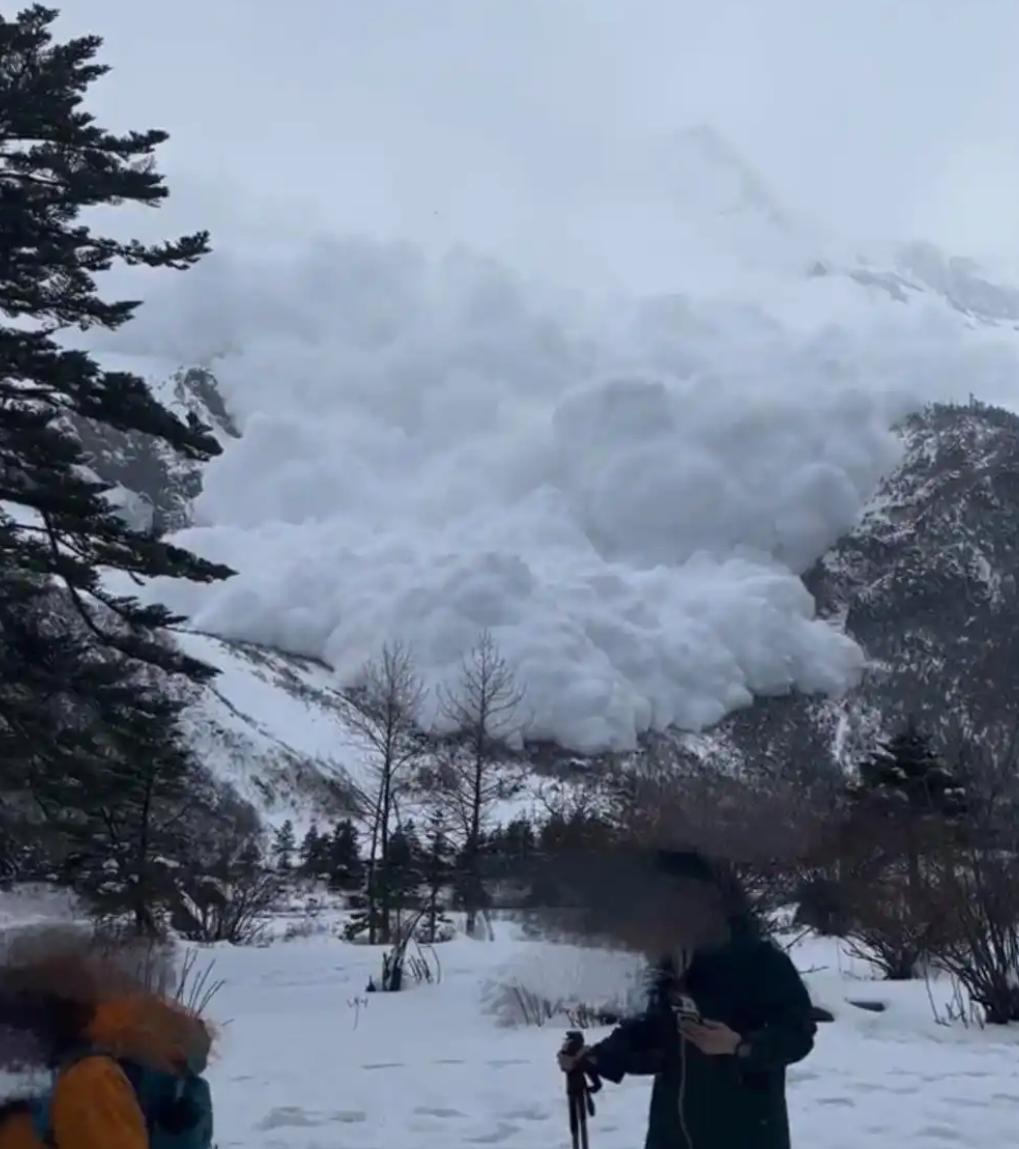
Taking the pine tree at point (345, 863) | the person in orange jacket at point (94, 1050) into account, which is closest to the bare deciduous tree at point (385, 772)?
the pine tree at point (345, 863)

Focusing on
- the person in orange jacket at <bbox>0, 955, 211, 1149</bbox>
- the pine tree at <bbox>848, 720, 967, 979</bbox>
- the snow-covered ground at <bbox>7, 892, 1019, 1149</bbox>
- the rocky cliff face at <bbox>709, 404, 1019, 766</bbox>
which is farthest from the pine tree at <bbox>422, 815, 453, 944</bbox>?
the rocky cliff face at <bbox>709, 404, 1019, 766</bbox>

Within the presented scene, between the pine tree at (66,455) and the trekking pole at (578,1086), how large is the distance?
23.8 feet

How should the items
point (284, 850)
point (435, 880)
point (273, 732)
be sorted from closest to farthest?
1. point (435, 880)
2. point (284, 850)
3. point (273, 732)

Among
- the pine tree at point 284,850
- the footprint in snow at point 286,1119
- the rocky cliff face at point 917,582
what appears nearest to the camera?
the footprint in snow at point 286,1119

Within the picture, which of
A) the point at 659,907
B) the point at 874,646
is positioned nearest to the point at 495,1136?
the point at 659,907

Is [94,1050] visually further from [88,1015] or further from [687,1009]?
[687,1009]

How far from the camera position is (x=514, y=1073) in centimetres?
860

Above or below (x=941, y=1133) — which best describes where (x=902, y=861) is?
above

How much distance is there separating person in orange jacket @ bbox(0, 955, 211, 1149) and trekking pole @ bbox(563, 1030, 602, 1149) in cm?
125

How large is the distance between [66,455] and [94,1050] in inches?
379

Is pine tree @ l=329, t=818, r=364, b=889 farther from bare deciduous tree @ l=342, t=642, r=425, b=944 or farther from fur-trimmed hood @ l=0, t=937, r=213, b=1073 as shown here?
fur-trimmed hood @ l=0, t=937, r=213, b=1073

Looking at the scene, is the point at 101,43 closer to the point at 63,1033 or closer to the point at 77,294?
the point at 77,294

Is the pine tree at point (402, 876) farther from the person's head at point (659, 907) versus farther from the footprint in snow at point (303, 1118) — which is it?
the person's head at point (659, 907)

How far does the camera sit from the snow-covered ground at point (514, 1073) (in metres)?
6.59
